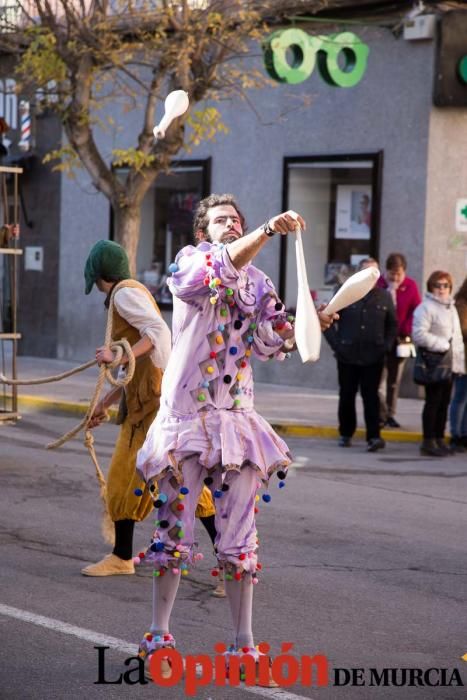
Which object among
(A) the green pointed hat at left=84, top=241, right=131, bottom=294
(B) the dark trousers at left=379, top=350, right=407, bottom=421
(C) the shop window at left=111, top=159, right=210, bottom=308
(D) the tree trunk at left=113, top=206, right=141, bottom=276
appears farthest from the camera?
(C) the shop window at left=111, top=159, right=210, bottom=308

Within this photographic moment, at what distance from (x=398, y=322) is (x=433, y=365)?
1782 mm

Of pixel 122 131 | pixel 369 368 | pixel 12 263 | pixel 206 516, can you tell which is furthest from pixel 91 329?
pixel 206 516

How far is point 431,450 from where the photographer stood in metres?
13.1

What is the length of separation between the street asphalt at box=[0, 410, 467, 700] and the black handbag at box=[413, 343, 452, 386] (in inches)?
70.4

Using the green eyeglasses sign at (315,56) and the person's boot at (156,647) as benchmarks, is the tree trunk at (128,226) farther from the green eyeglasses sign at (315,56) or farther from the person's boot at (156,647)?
the person's boot at (156,647)

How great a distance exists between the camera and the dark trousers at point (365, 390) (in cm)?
1300

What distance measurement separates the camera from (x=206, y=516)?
7020 millimetres

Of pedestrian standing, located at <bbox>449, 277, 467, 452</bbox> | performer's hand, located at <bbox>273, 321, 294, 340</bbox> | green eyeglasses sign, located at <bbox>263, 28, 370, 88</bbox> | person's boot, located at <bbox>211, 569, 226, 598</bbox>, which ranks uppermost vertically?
green eyeglasses sign, located at <bbox>263, 28, 370, 88</bbox>

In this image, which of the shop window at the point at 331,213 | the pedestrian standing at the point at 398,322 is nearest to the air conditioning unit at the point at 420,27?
the shop window at the point at 331,213

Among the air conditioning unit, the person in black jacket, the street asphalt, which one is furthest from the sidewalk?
the air conditioning unit

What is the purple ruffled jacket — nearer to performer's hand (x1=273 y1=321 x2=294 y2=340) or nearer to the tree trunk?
performer's hand (x1=273 y1=321 x2=294 y2=340)

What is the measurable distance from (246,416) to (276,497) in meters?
4.63

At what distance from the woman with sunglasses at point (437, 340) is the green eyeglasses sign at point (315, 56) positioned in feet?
16.2

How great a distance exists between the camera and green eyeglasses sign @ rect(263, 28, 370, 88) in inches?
668
